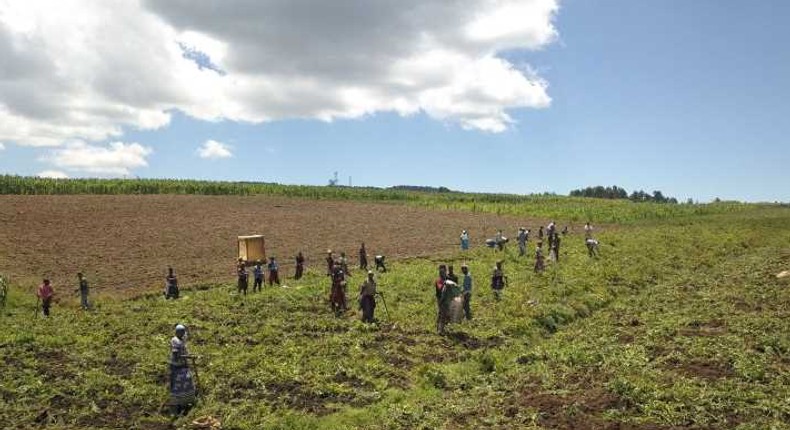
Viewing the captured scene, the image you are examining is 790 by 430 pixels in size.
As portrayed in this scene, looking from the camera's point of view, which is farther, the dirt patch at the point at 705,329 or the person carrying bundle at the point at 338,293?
the person carrying bundle at the point at 338,293

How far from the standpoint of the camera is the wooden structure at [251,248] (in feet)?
119

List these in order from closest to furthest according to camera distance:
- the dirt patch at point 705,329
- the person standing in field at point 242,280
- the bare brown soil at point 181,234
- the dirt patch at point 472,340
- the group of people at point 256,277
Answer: the dirt patch at point 705,329, the dirt patch at point 472,340, the person standing in field at point 242,280, the group of people at point 256,277, the bare brown soil at point 181,234

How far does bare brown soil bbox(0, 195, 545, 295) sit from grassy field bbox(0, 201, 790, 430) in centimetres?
767

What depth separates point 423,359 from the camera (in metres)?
18.7

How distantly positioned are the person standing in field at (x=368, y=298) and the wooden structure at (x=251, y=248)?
15904 mm

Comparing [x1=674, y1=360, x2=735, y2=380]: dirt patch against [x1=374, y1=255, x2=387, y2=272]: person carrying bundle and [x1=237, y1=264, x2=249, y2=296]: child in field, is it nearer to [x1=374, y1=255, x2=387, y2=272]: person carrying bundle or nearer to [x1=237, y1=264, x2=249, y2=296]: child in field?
[x1=374, y1=255, x2=387, y2=272]: person carrying bundle

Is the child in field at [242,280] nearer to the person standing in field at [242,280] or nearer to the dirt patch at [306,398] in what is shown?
the person standing in field at [242,280]

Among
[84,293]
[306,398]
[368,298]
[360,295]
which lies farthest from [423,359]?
[84,293]

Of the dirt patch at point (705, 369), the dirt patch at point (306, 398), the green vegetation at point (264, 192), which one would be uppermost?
the green vegetation at point (264, 192)

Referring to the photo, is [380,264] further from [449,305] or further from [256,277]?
[449,305]

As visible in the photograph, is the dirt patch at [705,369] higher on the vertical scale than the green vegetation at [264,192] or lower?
lower

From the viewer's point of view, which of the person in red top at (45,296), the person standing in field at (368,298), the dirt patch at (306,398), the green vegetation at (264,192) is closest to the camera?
the dirt patch at (306,398)

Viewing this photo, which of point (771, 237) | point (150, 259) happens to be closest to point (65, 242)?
point (150, 259)

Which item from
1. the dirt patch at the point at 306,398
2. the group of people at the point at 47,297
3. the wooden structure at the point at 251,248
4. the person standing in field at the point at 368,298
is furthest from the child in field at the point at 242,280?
the dirt patch at the point at 306,398
